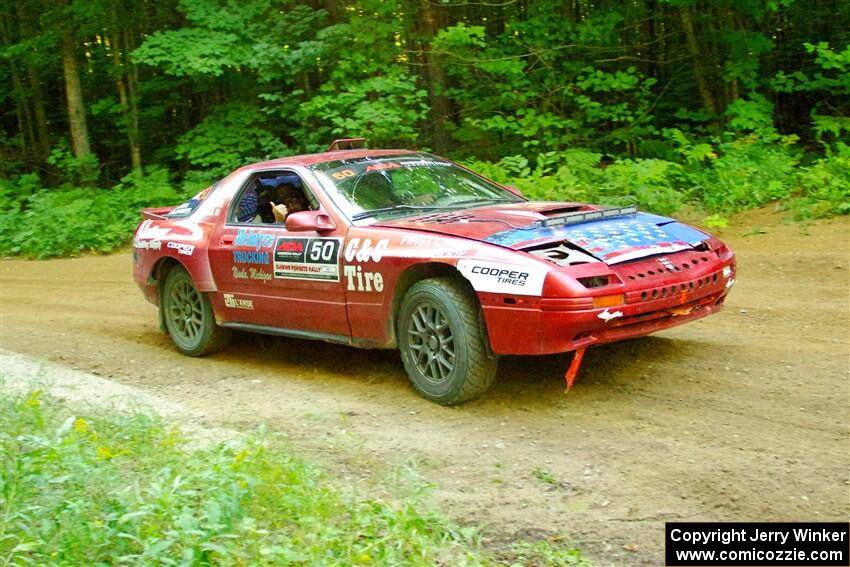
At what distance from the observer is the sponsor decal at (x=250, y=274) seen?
6.92m

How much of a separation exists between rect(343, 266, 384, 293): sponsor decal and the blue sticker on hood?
89 cm

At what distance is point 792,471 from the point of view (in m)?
4.40

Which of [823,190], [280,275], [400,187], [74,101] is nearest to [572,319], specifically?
[400,187]

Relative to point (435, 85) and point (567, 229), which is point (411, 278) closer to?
point (567, 229)

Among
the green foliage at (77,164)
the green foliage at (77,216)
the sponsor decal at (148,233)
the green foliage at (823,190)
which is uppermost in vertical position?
the sponsor decal at (148,233)

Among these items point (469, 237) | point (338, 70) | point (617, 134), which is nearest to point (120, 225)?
point (338, 70)

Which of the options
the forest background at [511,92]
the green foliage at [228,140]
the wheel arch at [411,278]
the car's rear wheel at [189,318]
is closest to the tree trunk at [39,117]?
the forest background at [511,92]

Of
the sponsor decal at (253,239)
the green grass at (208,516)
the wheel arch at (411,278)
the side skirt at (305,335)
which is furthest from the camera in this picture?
the sponsor decal at (253,239)

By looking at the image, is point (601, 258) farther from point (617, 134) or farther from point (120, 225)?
point (120, 225)

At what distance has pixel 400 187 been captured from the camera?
6871 mm

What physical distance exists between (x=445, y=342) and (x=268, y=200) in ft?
8.13

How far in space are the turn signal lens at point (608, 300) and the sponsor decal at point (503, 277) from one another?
0.32 metres

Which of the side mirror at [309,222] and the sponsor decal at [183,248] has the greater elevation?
the side mirror at [309,222]

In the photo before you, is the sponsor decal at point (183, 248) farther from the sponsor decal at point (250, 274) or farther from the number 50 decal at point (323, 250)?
the number 50 decal at point (323, 250)
